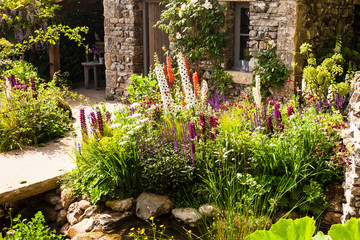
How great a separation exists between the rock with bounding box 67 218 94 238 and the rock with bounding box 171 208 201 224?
878 millimetres

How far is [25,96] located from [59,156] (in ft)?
5.26

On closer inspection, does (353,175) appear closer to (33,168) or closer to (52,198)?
(52,198)

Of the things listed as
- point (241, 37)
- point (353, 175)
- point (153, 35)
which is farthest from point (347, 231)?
point (153, 35)

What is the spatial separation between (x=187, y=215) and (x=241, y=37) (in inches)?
170

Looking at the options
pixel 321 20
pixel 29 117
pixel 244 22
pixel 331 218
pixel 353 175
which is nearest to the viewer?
pixel 353 175

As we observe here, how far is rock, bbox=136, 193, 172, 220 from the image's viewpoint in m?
4.38

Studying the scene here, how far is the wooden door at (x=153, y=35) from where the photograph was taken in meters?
8.91

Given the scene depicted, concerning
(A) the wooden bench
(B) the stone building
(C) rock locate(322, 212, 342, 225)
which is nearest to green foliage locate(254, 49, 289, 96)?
(B) the stone building

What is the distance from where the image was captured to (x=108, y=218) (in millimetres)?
4453

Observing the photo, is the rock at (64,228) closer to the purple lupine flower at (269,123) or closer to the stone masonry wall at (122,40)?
the purple lupine flower at (269,123)

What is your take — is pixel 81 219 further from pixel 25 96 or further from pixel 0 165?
pixel 25 96

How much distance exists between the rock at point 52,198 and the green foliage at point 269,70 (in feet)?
12.1

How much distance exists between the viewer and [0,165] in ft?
18.2

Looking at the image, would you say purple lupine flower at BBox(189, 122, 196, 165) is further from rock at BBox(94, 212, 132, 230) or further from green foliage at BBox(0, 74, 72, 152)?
green foliage at BBox(0, 74, 72, 152)
